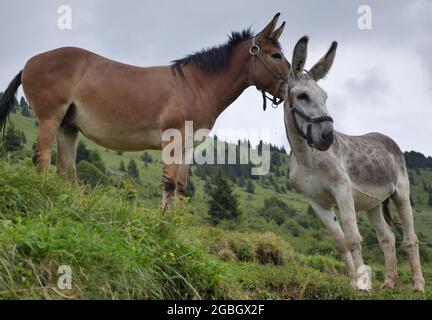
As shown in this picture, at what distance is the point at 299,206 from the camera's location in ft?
469

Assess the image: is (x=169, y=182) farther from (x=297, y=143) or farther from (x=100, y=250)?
(x=100, y=250)

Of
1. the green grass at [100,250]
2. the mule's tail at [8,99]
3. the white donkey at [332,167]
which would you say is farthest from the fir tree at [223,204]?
the green grass at [100,250]

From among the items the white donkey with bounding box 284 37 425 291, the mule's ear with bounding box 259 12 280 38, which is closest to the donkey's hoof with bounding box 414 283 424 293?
the white donkey with bounding box 284 37 425 291

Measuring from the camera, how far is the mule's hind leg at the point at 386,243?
897 cm

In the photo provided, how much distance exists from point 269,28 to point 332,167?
2.76 m

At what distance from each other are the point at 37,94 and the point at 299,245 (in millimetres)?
58475

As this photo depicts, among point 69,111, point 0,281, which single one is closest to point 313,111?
point 69,111

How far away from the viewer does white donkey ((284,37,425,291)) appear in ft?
24.2

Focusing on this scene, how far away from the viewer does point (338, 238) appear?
7785mm

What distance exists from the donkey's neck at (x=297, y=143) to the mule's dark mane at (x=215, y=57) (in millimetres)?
1623

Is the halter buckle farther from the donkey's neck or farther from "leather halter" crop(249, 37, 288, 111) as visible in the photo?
the donkey's neck

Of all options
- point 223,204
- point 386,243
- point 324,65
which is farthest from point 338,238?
point 223,204

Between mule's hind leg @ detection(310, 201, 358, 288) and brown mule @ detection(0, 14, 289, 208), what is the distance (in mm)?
2121

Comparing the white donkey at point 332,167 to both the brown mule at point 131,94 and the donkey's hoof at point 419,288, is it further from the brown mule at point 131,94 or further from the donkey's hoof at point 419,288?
the brown mule at point 131,94
